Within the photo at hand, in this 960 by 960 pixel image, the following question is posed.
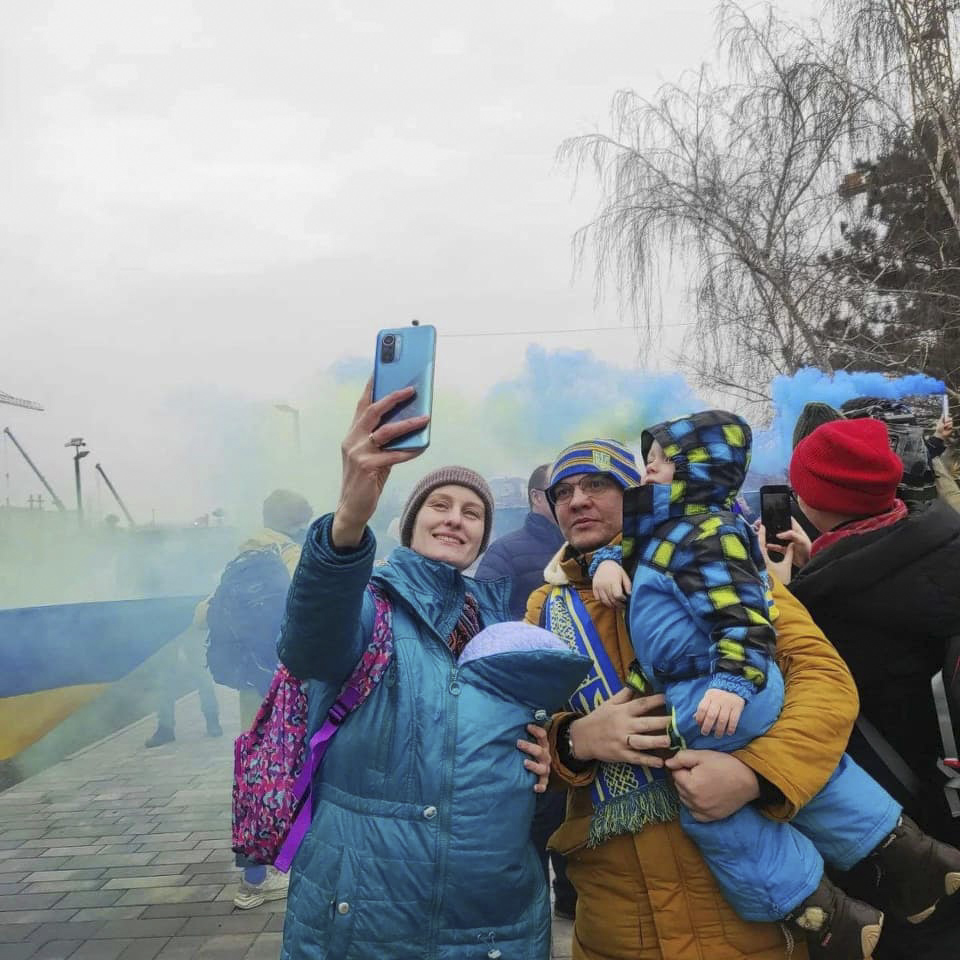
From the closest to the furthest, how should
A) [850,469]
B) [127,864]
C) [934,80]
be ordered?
[850,469], [127,864], [934,80]

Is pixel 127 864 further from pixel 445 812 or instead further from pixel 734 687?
pixel 734 687

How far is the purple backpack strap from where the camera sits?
5.31ft

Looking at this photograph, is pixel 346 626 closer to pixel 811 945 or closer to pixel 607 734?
pixel 607 734

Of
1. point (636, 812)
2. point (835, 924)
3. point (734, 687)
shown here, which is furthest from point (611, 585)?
point (835, 924)

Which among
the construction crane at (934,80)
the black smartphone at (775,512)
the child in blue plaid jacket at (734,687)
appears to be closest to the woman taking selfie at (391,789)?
the child in blue plaid jacket at (734,687)

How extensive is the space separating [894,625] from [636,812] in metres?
0.80

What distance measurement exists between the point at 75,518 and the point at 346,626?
6.15m

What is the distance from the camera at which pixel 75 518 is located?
6711 mm

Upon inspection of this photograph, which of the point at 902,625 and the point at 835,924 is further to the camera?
the point at 902,625

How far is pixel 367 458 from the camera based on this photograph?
1410mm

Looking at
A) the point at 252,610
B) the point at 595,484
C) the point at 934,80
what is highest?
the point at 934,80

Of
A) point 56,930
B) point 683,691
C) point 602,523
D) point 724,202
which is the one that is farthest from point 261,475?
point 724,202

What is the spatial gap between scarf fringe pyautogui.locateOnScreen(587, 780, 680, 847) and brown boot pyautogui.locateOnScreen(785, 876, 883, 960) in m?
0.30

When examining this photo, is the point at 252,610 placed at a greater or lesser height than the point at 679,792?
lesser
